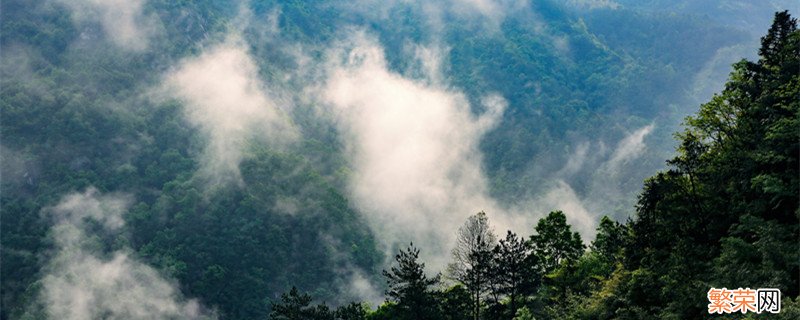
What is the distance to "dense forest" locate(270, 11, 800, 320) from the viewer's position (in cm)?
3172

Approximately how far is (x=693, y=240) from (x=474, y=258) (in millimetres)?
21940

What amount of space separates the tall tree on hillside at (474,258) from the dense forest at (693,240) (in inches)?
4.9

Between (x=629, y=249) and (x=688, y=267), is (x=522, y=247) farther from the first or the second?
(x=688, y=267)

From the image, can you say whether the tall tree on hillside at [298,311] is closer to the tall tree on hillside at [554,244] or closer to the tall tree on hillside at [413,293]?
the tall tree on hillside at [413,293]

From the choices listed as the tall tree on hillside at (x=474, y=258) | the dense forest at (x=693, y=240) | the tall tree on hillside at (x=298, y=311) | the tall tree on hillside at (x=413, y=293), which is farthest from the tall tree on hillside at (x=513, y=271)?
the tall tree on hillside at (x=298, y=311)

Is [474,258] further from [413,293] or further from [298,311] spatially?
[298,311]

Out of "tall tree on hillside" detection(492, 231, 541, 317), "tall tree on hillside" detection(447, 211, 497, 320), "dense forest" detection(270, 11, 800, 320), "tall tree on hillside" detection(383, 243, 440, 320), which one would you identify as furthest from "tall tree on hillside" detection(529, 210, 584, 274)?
"tall tree on hillside" detection(383, 243, 440, 320)

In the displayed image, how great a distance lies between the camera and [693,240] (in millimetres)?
38812

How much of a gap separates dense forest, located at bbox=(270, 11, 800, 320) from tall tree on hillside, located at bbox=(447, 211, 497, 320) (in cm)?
12

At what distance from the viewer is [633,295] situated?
3900cm

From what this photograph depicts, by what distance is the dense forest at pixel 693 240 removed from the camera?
3172 centimetres

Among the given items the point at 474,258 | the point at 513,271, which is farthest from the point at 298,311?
the point at 513,271

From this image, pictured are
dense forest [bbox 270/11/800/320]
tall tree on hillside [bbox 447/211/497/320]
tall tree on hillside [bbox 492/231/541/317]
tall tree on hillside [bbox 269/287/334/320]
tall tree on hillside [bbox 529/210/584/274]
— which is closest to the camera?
dense forest [bbox 270/11/800/320]

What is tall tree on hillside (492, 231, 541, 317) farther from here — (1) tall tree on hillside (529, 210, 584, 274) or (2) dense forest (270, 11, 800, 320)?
(1) tall tree on hillside (529, 210, 584, 274)
